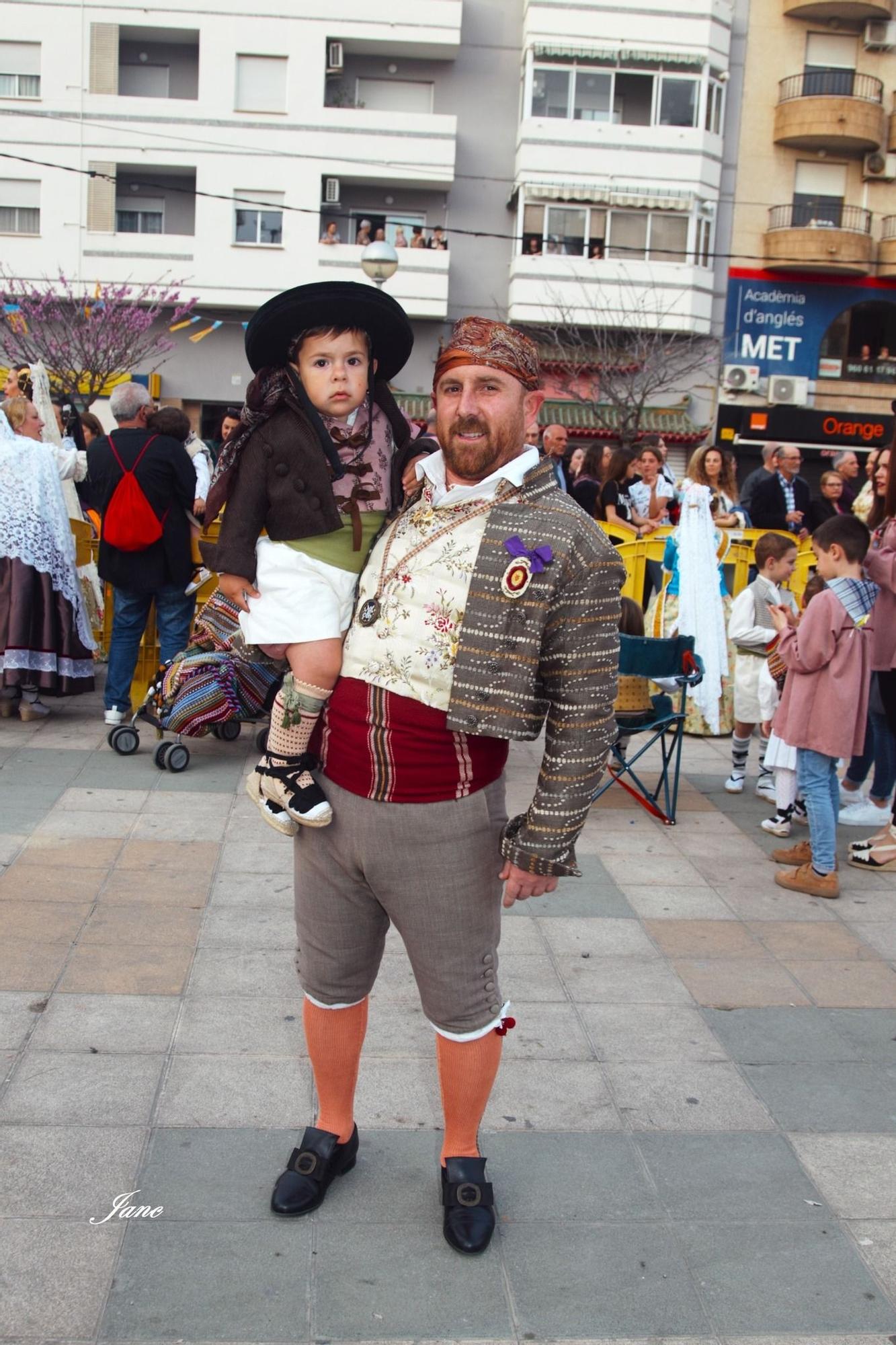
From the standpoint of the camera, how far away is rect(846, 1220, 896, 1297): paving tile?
Answer: 112 inches

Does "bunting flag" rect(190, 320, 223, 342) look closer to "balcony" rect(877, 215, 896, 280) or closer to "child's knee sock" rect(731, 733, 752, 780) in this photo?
"balcony" rect(877, 215, 896, 280)

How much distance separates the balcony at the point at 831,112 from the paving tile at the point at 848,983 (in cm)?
2834

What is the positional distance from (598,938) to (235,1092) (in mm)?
→ 1802

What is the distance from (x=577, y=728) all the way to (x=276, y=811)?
2.37ft

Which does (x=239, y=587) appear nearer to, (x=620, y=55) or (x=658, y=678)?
(x=658, y=678)

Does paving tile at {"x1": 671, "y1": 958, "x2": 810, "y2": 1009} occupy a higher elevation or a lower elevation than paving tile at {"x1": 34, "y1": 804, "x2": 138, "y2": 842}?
lower

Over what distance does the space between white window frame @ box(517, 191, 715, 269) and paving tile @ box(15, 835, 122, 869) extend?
84.5ft

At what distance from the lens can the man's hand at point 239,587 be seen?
2775 mm

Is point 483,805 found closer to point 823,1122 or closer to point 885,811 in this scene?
point 823,1122

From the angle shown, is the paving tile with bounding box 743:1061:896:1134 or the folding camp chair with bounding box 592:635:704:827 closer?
the paving tile with bounding box 743:1061:896:1134

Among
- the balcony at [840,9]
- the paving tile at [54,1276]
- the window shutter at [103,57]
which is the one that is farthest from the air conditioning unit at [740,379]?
the paving tile at [54,1276]

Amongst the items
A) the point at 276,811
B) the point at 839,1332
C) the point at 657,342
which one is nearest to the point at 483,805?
the point at 276,811

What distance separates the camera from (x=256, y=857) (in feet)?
18.4

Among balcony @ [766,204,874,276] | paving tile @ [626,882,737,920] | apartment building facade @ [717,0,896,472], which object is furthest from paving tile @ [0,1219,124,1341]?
balcony @ [766,204,874,276]
